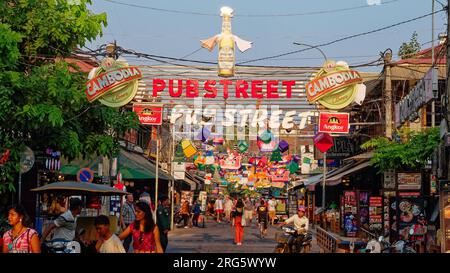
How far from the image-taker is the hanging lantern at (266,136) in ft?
101

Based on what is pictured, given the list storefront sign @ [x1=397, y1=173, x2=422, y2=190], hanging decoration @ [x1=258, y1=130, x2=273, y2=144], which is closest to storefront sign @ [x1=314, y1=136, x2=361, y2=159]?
hanging decoration @ [x1=258, y1=130, x2=273, y2=144]

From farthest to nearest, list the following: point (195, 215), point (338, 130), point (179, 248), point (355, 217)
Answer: point (195, 215) → point (355, 217) → point (179, 248) → point (338, 130)

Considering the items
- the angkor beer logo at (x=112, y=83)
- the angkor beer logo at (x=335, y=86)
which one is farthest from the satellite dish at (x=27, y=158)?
the angkor beer logo at (x=335, y=86)

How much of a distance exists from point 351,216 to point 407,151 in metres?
7.47

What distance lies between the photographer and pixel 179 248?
2561 cm

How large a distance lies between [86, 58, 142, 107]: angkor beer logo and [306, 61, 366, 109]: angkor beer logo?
4750mm

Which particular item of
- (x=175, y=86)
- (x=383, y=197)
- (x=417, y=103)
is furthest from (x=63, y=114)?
(x=383, y=197)

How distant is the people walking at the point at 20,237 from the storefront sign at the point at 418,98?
402 inches

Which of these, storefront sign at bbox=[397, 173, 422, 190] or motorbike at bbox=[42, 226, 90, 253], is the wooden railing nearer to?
storefront sign at bbox=[397, 173, 422, 190]

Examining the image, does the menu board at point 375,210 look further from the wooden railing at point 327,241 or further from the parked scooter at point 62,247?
the parked scooter at point 62,247

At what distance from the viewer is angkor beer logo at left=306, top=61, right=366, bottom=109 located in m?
19.6

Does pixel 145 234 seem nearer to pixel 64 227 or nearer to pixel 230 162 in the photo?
pixel 64 227
